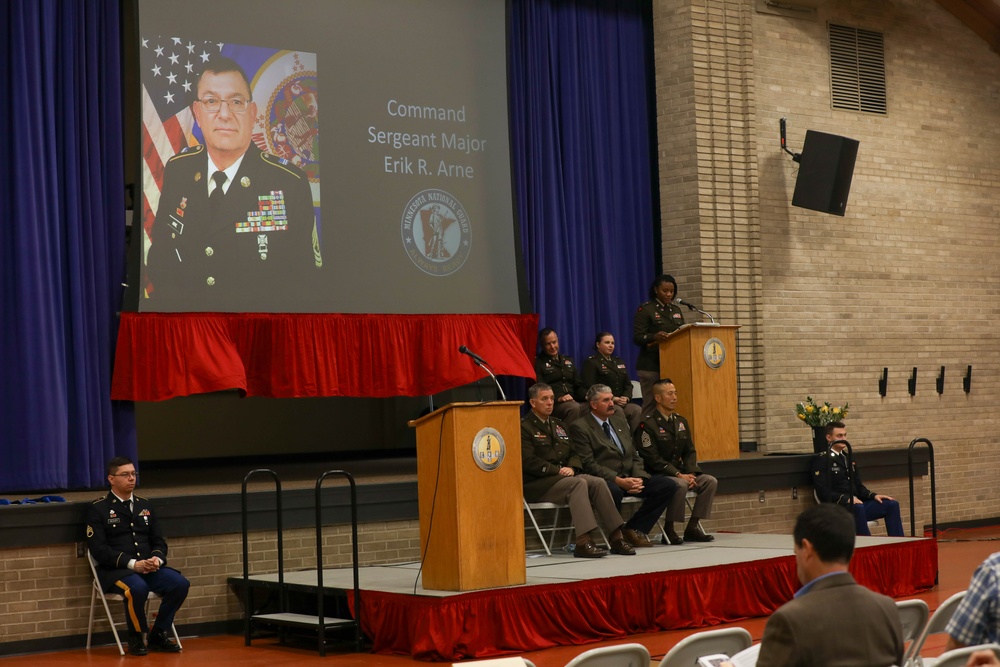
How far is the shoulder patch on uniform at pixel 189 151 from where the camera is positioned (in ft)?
32.4

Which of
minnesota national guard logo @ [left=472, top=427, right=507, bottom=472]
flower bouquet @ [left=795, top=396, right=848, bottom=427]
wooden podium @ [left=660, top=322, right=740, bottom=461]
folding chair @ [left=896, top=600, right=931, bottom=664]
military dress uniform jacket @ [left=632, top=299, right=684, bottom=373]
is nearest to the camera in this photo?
folding chair @ [left=896, top=600, right=931, bottom=664]

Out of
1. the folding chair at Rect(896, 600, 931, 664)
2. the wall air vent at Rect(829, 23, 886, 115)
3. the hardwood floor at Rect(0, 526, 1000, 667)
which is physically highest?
the wall air vent at Rect(829, 23, 886, 115)

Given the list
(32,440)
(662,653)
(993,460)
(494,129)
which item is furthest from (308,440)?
(662,653)

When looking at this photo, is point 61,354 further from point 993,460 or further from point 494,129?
point 993,460

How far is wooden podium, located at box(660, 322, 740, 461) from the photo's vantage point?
11.2 meters

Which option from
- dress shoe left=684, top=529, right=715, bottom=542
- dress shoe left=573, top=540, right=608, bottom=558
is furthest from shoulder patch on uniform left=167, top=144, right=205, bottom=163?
dress shoe left=684, top=529, right=715, bottom=542

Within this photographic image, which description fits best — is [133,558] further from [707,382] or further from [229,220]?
[707,382]

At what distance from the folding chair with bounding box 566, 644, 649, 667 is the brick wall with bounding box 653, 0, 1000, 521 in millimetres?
8864

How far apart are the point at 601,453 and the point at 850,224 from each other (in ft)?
17.8

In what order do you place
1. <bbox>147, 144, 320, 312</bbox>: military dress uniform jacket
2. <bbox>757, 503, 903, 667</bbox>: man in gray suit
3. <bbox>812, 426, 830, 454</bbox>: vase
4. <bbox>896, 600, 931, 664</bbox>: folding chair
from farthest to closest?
<bbox>812, 426, 830, 454</bbox>: vase, <bbox>147, 144, 320, 312</bbox>: military dress uniform jacket, <bbox>896, 600, 931, 664</bbox>: folding chair, <bbox>757, 503, 903, 667</bbox>: man in gray suit

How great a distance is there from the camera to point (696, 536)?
1016 centimetres

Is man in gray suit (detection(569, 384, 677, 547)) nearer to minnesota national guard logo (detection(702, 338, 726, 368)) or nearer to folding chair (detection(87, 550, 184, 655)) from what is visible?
minnesota national guard logo (detection(702, 338, 726, 368))

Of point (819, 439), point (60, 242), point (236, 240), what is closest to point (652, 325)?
point (819, 439)

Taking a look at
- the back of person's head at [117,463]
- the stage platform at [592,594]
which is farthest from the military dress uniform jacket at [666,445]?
the back of person's head at [117,463]
